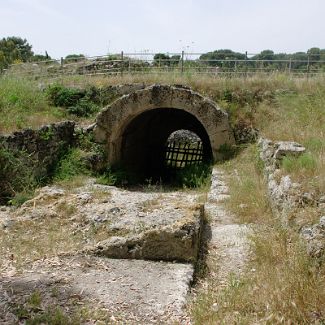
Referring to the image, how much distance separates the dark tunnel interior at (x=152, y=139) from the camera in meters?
12.1

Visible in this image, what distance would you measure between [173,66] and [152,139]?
8.17 ft

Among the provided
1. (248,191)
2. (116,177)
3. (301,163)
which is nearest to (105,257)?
(301,163)

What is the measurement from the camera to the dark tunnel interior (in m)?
12.1

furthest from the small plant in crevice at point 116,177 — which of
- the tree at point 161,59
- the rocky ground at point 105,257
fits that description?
the tree at point 161,59

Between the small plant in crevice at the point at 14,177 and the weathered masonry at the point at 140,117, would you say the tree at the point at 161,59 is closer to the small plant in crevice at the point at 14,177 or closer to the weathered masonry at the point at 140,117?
the weathered masonry at the point at 140,117

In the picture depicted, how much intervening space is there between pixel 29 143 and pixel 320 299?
7.56m

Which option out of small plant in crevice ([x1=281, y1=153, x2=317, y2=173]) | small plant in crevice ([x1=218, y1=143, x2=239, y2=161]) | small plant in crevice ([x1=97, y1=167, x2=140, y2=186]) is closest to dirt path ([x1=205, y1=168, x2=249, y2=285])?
small plant in crevice ([x1=281, y1=153, x2=317, y2=173])

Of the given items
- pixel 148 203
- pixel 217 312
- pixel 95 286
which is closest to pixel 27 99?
pixel 148 203

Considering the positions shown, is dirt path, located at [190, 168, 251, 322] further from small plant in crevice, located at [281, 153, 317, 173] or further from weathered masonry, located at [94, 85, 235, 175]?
weathered masonry, located at [94, 85, 235, 175]

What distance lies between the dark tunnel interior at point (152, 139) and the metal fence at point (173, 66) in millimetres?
1530

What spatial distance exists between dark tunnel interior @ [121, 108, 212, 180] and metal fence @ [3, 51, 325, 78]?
1530mm

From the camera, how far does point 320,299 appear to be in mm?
3229

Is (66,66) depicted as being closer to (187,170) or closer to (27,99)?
(27,99)

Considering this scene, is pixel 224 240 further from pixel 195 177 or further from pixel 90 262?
pixel 195 177
